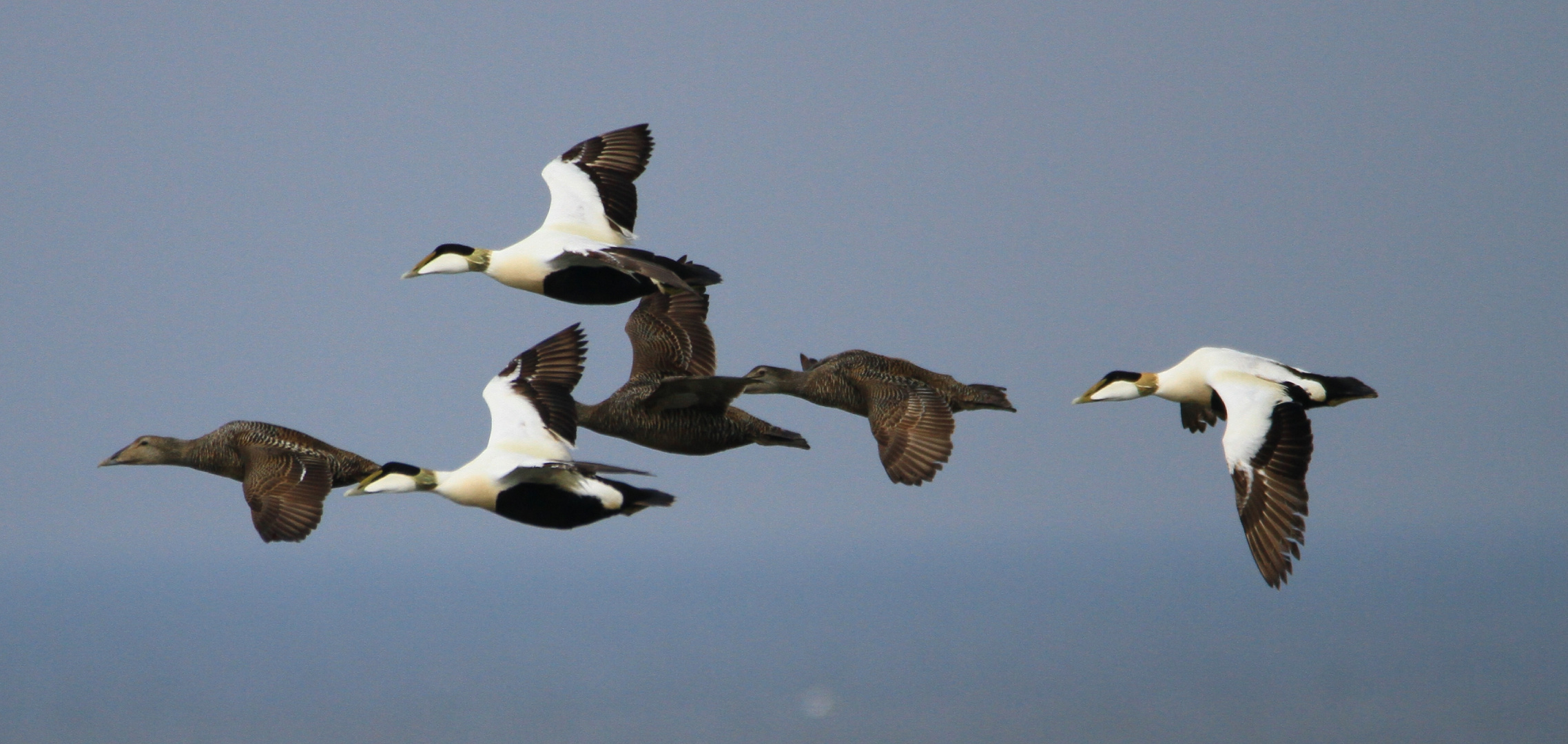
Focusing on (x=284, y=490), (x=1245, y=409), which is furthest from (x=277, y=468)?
(x=1245, y=409)

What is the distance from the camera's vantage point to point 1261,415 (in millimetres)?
11359

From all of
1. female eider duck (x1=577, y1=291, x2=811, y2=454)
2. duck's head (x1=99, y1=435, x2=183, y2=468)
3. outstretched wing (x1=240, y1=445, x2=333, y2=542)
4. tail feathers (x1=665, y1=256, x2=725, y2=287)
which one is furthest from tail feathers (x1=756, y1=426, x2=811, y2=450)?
duck's head (x1=99, y1=435, x2=183, y2=468)

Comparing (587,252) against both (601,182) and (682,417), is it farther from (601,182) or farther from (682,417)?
(601,182)

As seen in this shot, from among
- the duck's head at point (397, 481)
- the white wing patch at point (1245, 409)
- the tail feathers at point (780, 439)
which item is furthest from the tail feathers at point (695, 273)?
the white wing patch at point (1245, 409)

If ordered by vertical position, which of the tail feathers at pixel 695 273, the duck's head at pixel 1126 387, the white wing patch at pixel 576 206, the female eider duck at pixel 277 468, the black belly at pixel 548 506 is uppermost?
the white wing patch at pixel 576 206

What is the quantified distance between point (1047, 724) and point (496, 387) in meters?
172

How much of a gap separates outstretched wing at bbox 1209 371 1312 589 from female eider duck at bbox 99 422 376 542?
630cm

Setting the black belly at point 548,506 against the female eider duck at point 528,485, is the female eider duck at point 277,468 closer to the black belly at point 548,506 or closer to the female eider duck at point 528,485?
the female eider duck at point 528,485

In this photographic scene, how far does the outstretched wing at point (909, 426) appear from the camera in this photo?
1208 centimetres

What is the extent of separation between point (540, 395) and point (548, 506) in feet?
5.47

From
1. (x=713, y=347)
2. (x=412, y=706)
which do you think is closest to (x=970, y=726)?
(x=412, y=706)

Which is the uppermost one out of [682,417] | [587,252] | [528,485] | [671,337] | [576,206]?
[576,206]

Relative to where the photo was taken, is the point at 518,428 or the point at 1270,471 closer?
the point at 1270,471

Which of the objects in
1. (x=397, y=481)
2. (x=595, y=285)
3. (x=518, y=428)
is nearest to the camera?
(x=397, y=481)
